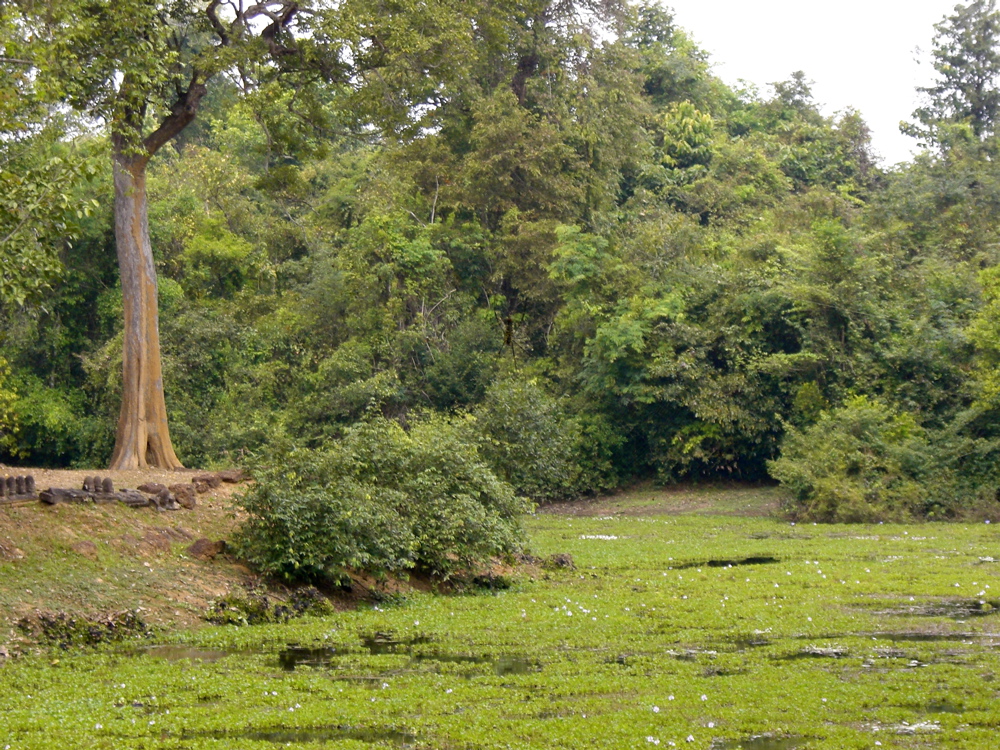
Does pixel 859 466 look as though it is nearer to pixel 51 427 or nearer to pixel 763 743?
pixel 763 743

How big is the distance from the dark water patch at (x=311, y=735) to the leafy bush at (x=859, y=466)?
21.4m

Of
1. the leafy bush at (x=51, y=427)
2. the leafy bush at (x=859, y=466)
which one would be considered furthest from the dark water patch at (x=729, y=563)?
the leafy bush at (x=51, y=427)

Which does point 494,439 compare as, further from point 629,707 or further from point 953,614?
point 629,707

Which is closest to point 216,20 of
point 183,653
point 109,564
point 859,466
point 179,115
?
point 179,115

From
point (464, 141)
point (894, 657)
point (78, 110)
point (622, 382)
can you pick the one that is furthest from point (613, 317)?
point (894, 657)

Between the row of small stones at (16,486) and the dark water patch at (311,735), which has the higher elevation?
the row of small stones at (16,486)

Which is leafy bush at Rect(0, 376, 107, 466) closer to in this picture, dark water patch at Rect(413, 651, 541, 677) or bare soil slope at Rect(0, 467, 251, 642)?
bare soil slope at Rect(0, 467, 251, 642)

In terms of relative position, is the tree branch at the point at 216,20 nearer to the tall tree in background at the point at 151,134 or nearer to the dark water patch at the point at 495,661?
the tall tree in background at the point at 151,134

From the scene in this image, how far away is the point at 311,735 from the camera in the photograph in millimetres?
8148

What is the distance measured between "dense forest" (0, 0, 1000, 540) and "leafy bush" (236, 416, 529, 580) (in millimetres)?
7173

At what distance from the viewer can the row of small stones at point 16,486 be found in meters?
14.5

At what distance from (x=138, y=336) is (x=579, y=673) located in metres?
16.2

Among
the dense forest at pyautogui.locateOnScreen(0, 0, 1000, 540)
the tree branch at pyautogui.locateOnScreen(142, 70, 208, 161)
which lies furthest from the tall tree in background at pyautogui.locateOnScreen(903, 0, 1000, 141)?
the tree branch at pyautogui.locateOnScreen(142, 70, 208, 161)

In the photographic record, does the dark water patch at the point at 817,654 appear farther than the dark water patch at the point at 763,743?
Yes
